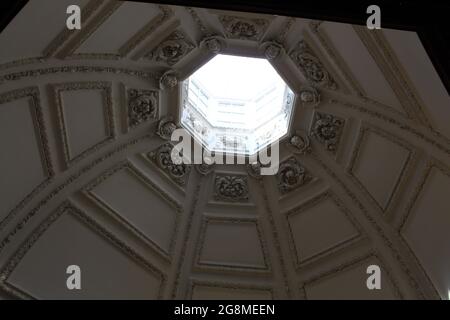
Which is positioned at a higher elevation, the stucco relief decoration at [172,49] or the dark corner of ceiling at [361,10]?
the stucco relief decoration at [172,49]

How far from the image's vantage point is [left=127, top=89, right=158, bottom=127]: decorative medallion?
375 inches

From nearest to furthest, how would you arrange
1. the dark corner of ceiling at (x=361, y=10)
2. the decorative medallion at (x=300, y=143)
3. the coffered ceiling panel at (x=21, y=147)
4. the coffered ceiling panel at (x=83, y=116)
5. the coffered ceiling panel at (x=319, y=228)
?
the dark corner of ceiling at (x=361, y=10), the coffered ceiling panel at (x=21, y=147), the coffered ceiling panel at (x=83, y=116), the decorative medallion at (x=300, y=143), the coffered ceiling panel at (x=319, y=228)

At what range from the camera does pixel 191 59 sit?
30.6 ft

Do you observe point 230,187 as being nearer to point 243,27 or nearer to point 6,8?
point 243,27

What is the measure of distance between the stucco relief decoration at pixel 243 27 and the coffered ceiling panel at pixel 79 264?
379 centimetres

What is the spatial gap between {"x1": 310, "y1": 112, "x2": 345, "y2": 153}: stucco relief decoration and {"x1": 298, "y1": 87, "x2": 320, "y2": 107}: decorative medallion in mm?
344

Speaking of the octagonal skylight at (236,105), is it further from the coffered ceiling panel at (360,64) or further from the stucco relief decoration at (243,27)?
the coffered ceiling panel at (360,64)

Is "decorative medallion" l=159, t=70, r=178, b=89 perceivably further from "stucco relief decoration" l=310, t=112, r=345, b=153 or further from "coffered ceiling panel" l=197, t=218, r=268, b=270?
"coffered ceiling panel" l=197, t=218, r=268, b=270

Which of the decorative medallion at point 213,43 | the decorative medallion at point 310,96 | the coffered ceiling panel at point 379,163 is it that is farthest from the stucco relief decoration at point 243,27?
the coffered ceiling panel at point 379,163

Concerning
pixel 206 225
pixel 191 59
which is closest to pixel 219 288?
pixel 206 225

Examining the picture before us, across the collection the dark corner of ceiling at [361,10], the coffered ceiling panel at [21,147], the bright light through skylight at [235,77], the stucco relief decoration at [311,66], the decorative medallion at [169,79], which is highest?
the bright light through skylight at [235,77]

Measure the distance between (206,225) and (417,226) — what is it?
145 inches

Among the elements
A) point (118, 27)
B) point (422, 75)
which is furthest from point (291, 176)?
point (118, 27)

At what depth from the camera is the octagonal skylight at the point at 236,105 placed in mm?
10602
